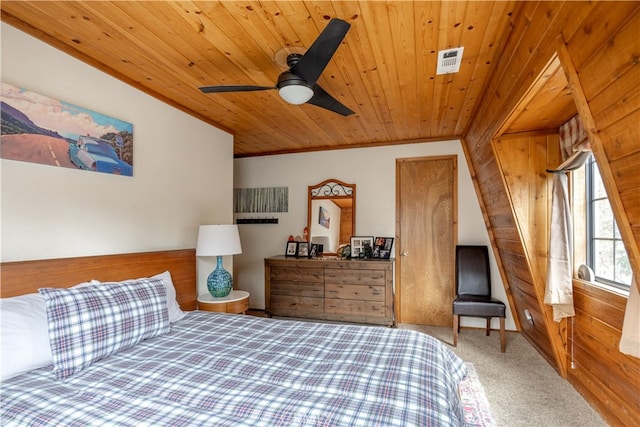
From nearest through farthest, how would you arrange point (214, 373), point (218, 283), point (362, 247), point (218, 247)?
point (214, 373) < point (218, 247) < point (218, 283) < point (362, 247)

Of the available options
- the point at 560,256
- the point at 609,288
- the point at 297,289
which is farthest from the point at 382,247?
the point at 609,288

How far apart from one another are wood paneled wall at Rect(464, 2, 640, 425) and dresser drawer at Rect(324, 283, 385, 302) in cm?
143

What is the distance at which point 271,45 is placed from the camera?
1980 mm

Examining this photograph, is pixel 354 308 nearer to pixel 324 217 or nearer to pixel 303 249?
pixel 303 249

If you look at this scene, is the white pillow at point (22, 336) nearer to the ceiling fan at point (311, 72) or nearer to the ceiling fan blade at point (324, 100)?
the ceiling fan at point (311, 72)

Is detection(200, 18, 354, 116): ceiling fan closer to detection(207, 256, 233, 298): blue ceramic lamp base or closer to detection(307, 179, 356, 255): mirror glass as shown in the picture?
detection(207, 256, 233, 298): blue ceramic lamp base

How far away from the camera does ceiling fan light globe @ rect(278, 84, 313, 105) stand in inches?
71.4

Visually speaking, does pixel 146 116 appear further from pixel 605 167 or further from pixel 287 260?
pixel 605 167

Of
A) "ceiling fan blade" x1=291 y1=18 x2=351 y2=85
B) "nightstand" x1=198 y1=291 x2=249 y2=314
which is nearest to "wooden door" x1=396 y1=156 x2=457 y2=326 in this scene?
"nightstand" x1=198 y1=291 x2=249 y2=314

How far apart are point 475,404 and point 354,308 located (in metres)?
1.72

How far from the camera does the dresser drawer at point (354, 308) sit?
12.2 ft

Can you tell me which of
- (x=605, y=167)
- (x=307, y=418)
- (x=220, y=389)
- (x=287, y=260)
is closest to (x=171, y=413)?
(x=220, y=389)

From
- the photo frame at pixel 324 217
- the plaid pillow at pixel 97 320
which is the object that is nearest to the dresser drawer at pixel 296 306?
the photo frame at pixel 324 217

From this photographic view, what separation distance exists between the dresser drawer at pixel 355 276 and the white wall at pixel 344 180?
0.69 m
